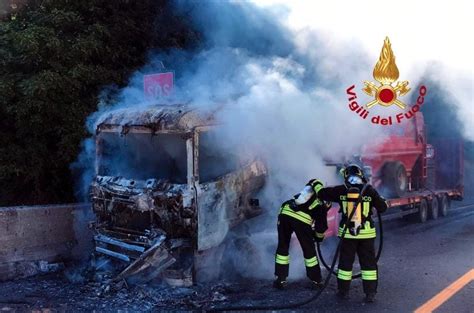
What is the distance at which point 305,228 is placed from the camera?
19.7 feet

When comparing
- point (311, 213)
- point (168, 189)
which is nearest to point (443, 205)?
point (311, 213)

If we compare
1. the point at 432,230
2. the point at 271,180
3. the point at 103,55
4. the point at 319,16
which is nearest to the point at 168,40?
the point at 103,55

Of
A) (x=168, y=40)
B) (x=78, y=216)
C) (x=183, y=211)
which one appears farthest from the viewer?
(x=168, y=40)

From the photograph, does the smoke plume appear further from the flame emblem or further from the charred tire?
the charred tire

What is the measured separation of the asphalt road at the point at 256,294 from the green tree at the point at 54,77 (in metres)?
2.61

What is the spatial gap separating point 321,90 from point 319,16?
1.80 m

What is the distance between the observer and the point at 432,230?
1022 cm

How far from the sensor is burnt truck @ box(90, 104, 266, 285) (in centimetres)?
586

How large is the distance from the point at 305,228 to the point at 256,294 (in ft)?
3.17

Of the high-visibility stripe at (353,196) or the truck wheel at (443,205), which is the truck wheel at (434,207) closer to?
the truck wheel at (443,205)

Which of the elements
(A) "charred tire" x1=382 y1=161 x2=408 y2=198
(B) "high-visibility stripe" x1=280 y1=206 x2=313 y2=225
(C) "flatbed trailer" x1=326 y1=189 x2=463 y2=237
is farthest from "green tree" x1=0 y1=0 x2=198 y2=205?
(C) "flatbed trailer" x1=326 y1=189 x2=463 y2=237

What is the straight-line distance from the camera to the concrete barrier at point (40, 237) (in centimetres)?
679

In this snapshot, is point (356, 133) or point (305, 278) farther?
point (356, 133)

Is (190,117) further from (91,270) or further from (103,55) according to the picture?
(103,55)
